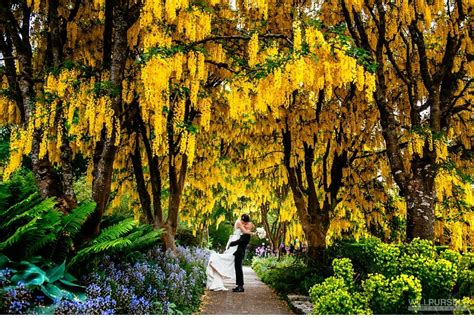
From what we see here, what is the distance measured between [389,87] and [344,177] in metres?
2.40

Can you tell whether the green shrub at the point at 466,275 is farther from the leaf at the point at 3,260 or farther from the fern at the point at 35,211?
the leaf at the point at 3,260

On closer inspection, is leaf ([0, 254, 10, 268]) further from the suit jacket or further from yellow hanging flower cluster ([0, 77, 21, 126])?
the suit jacket

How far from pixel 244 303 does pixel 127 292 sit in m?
3.79

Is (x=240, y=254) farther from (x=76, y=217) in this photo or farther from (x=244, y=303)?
(x=76, y=217)

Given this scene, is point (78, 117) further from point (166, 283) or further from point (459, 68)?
point (459, 68)

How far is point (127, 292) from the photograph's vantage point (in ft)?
17.7

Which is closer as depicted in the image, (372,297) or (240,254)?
(372,297)

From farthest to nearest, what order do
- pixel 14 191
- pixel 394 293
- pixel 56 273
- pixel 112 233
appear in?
pixel 14 191 < pixel 112 233 < pixel 56 273 < pixel 394 293

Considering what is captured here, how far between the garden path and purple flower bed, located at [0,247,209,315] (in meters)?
0.35

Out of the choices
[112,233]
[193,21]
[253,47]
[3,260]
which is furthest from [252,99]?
[3,260]

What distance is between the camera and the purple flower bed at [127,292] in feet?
14.1

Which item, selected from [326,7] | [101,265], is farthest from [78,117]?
[326,7]

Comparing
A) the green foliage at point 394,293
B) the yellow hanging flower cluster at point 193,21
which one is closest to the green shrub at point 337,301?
the green foliage at point 394,293

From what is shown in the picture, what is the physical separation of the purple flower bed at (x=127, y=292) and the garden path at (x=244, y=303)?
1.14 ft
